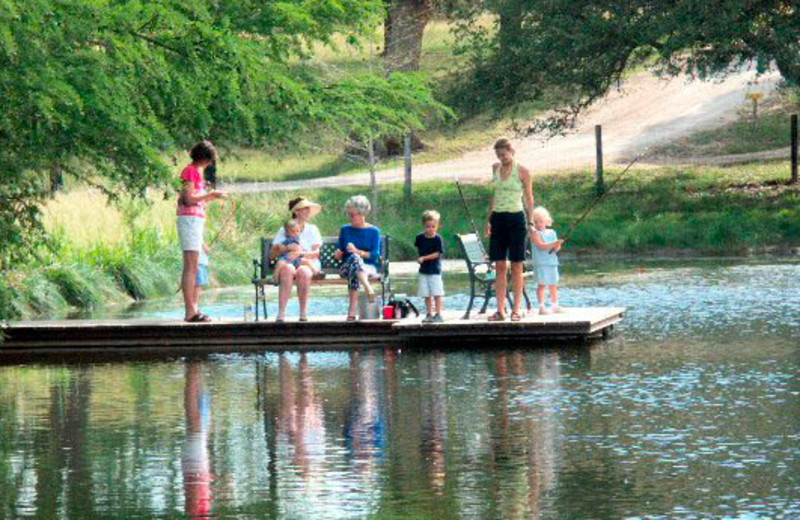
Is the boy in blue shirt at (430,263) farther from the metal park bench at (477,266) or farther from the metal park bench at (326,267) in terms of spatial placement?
the metal park bench at (326,267)

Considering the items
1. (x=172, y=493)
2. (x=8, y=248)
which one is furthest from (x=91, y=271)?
(x=172, y=493)

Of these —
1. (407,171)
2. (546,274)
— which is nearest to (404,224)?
(407,171)

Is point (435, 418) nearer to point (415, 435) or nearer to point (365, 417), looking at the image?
point (365, 417)

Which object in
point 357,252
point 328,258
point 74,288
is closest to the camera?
point 357,252

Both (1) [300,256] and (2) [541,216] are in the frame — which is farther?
(2) [541,216]

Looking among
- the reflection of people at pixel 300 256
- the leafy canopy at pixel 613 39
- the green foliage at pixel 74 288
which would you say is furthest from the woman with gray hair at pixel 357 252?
the leafy canopy at pixel 613 39

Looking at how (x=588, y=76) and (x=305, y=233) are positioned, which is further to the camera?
(x=588, y=76)

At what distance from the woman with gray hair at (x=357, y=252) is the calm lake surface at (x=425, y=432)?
974 mm

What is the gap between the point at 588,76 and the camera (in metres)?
42.6

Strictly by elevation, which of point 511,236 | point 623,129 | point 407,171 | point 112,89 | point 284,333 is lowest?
point 284,333

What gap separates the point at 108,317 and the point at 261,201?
11.7 m

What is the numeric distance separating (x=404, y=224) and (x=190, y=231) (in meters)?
19.1

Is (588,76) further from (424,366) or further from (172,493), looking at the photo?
(172,493)

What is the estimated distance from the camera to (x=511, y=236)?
2067cm
